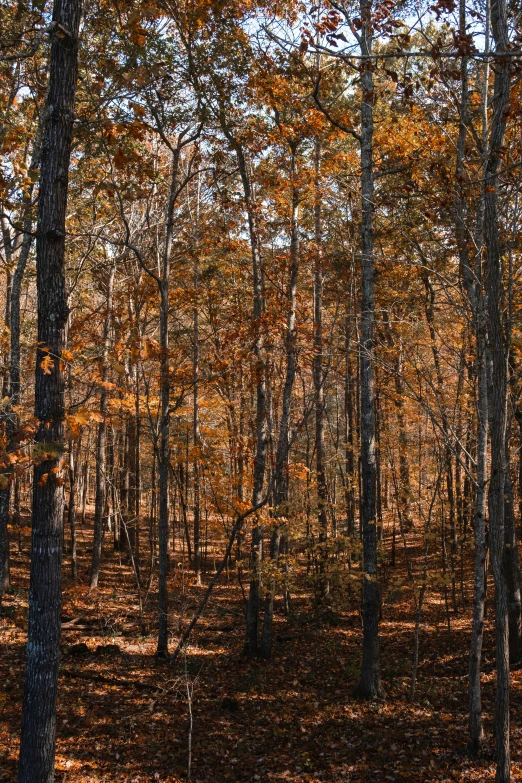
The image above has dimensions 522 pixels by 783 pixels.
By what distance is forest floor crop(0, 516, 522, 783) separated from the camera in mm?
6660

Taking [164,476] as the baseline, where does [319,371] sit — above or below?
above

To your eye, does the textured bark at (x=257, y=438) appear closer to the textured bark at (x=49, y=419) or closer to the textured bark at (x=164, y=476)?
the textured bark at (x=164, y=476)

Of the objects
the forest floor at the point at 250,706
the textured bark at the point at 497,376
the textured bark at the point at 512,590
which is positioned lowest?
the forest floor at the point at 250,706

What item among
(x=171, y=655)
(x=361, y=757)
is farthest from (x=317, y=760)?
(x=171, y=655)

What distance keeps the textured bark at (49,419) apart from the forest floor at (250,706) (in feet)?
8.01

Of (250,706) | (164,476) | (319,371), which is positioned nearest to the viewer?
(250,706)

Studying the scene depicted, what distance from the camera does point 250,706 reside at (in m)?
8.64

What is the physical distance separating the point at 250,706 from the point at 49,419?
6627mm

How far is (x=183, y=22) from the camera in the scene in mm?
8445

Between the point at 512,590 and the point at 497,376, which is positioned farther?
the point at 512,590

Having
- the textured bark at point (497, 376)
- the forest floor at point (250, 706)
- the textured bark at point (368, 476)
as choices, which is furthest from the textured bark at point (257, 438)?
the textured bark at point (497, 376)

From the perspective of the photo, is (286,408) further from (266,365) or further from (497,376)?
(497,376)

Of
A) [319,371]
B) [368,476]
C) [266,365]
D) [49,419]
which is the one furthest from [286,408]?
[49,419]

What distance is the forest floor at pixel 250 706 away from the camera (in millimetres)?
6660
